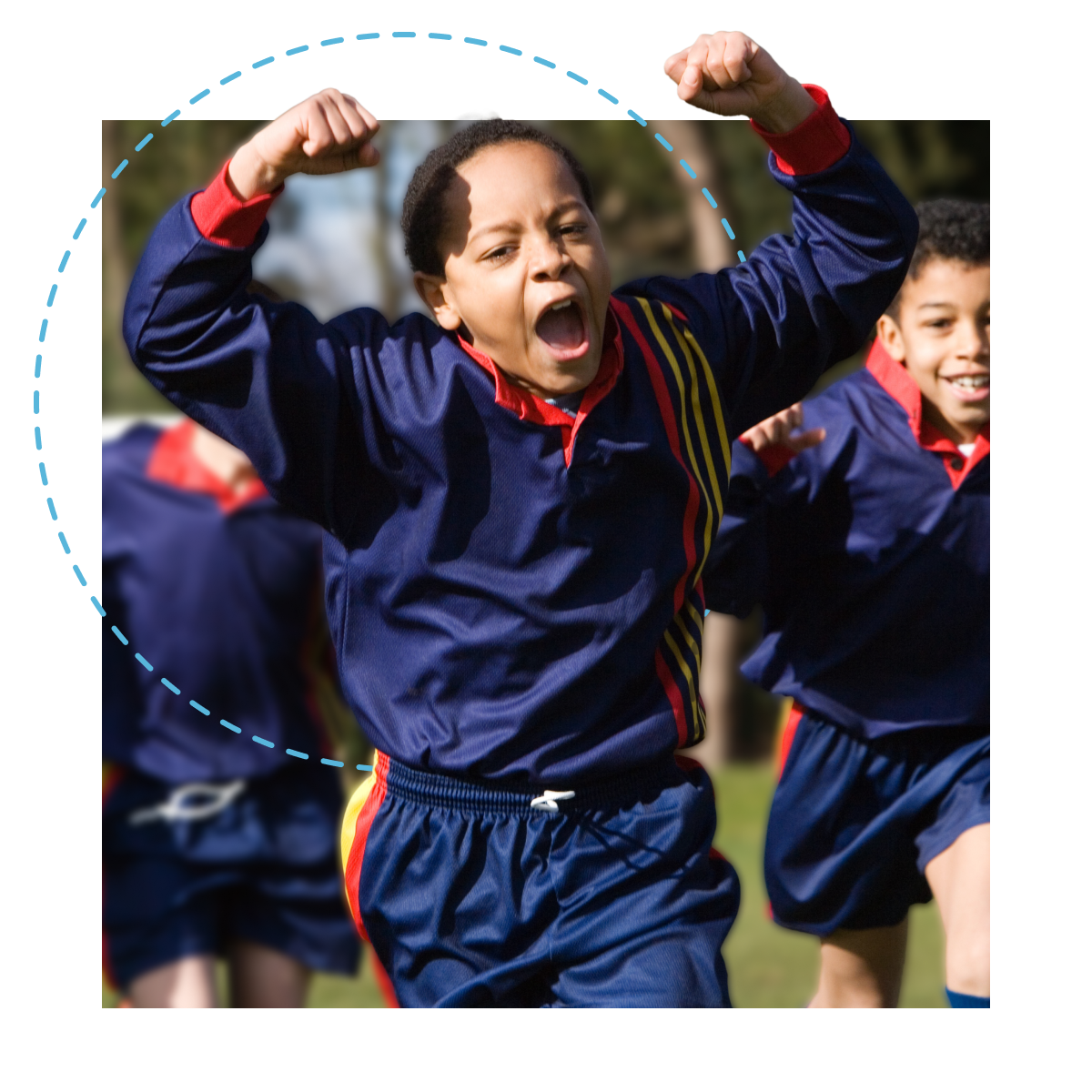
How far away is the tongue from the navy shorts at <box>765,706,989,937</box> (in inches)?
63.6

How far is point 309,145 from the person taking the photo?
2.66 metres

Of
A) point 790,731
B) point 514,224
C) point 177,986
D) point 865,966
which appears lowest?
point 177,986

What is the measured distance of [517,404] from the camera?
9.68 feet

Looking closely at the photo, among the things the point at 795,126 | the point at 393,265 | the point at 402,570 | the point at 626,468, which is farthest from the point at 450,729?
the point at 393,265

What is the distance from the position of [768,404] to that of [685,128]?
7043 millimetres

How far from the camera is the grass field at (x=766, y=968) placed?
581 centimetres

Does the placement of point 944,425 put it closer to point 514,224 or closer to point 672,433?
point 672,433

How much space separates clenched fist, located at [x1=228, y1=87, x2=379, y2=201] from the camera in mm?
2674

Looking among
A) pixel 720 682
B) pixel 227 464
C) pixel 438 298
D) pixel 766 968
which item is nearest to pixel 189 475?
pixel 227 464

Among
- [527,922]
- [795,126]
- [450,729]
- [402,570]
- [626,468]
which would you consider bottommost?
[527,922]

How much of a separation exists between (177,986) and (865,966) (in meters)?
1.91

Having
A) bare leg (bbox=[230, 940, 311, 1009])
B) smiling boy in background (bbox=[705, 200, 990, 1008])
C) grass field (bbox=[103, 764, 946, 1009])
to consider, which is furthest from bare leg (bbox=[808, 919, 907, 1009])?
bare leg (bbox=[230, 940, 311, 1009])

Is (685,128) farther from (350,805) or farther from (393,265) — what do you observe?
(350,805)

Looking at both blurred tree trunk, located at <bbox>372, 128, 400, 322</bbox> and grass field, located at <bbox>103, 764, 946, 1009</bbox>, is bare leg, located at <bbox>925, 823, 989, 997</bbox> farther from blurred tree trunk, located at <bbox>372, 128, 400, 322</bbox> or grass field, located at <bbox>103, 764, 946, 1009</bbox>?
blurred tree trunk, located at <bbox>372, 128, 400, 322</bbox>
